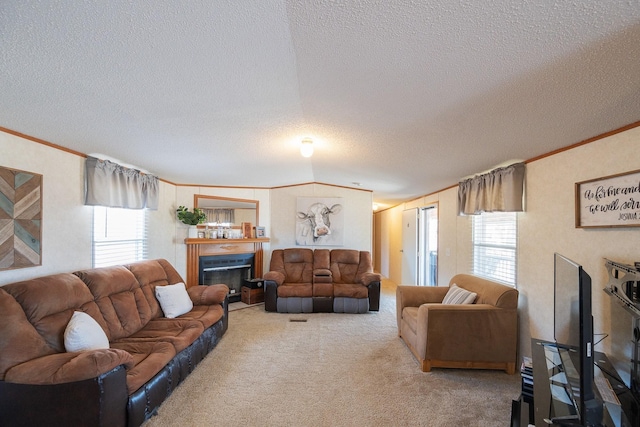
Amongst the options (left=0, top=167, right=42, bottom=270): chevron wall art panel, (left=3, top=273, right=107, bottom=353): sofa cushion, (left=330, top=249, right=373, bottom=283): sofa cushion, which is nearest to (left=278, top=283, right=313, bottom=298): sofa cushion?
(left=330, top=249, right=373, bottom=283): sofa cushion

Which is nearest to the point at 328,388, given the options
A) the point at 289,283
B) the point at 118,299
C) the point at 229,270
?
the point at 118,299

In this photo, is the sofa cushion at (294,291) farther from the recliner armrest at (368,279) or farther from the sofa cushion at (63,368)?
the sofa cushion at (63,368)

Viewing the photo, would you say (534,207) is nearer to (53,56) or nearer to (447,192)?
(447,192)

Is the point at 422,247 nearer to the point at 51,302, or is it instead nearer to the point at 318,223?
the point at 318,223

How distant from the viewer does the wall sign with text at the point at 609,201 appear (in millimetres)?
1859

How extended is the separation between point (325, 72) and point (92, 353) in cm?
217

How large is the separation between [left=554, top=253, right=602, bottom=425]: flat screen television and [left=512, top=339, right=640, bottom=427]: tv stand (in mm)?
16

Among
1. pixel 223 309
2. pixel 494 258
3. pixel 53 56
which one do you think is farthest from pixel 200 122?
pixel 494 258

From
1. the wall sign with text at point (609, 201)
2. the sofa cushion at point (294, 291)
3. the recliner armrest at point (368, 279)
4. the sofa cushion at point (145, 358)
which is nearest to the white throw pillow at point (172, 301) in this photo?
the sofa cushion at point (145, 358)

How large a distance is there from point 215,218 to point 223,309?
86.2 inches

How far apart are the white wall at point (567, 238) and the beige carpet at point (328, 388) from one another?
752 millimetres

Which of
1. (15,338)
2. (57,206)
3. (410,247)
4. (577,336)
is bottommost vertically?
(15,338)

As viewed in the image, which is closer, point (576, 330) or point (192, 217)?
point (576, 330)

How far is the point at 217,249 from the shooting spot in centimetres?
526
